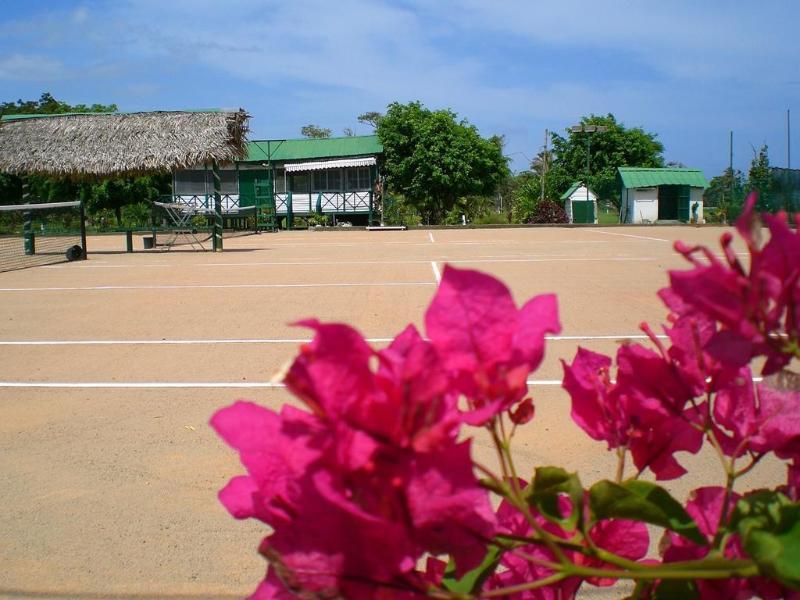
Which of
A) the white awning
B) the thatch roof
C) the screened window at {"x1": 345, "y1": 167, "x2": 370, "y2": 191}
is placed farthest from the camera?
the screened window at {"x1": 345, "y1": 167, "x2": 370, "y2": 191}

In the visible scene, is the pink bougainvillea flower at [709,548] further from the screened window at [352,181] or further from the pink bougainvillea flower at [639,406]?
the screened window at [352,181]

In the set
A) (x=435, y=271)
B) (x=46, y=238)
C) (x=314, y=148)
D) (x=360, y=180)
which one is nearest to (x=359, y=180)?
(x=360, y=180)

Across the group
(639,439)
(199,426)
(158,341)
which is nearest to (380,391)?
(639,439)

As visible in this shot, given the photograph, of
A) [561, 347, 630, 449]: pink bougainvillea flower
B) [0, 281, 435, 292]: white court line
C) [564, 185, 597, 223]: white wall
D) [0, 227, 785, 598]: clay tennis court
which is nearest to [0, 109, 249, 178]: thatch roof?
[0, 227, 785, 598]: clay tennis court

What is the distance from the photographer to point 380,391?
0.58 m

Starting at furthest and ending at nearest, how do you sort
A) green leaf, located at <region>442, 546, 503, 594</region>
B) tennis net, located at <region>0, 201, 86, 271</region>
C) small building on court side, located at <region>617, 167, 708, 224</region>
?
small building on court side, located at <region>617, 167, 708, 224</region>
tennis net, located at <region>0, 201, 86, 271</region>
green leaf, located at <region>442, 546, 503, 594</region>

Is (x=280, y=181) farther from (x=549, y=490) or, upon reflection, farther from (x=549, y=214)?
(x=549, y=490)

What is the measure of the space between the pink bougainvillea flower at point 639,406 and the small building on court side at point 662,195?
138 feet

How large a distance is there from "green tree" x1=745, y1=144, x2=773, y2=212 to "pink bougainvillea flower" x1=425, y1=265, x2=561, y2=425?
83.6 feet

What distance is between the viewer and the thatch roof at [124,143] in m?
22.9

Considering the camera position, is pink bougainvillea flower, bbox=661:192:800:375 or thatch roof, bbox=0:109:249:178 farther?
thatch roof, bbox=0:109:249:178

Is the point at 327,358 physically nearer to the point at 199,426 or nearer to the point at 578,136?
the point at 199,426

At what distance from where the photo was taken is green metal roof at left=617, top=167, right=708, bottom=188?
41.4 metres

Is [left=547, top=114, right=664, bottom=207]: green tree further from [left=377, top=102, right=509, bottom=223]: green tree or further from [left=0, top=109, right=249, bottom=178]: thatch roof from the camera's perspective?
[left=0, top=109, right=249, bottom=178]: thatch roof
